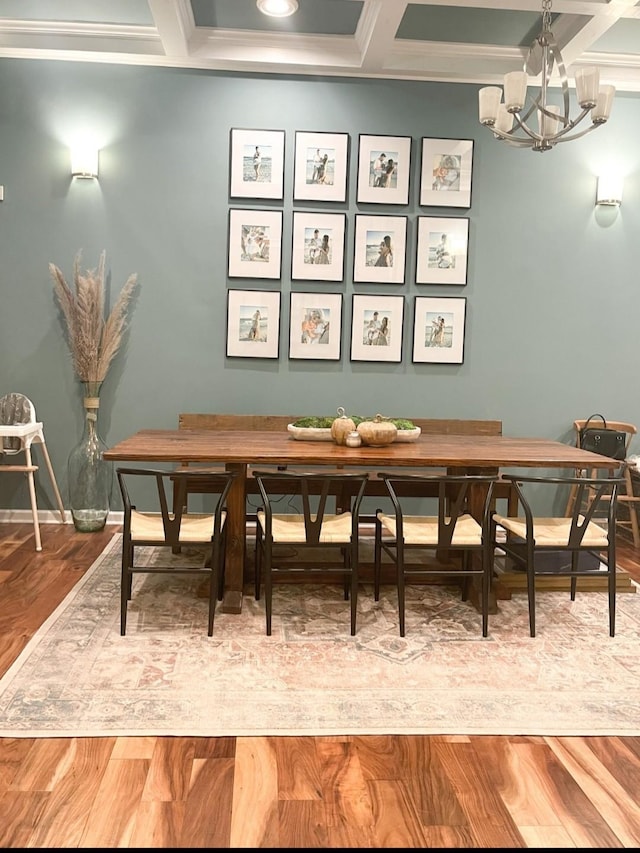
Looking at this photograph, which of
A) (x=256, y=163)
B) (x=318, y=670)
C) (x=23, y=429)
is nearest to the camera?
(x=318, y=670)

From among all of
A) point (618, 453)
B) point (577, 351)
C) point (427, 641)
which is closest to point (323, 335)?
point (577, 351)

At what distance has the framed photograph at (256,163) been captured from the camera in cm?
502

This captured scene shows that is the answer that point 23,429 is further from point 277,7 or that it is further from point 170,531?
point 277,7

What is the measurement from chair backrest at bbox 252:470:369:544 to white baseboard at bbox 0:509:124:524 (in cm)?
112

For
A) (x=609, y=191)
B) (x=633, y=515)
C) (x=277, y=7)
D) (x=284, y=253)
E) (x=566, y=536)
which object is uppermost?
(x=277, y=7)

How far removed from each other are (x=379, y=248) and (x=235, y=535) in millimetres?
2506

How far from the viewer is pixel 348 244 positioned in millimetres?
5148

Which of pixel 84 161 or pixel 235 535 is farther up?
pixel 84 161

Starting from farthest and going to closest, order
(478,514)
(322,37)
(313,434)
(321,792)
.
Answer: (322,37)
(313,434)
(478,514)
(321,792)

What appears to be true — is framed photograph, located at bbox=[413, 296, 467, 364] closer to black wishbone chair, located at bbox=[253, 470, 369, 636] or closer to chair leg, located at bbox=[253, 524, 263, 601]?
black wishbone chair, located at bbox=[253, 470, 369, 636]

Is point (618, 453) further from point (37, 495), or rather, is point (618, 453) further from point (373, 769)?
point (37, 495)

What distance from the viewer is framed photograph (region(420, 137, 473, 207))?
5094 millimetres

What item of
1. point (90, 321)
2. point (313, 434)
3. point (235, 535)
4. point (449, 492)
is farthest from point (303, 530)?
point (90, 321)

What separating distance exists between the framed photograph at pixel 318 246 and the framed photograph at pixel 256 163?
290mm
